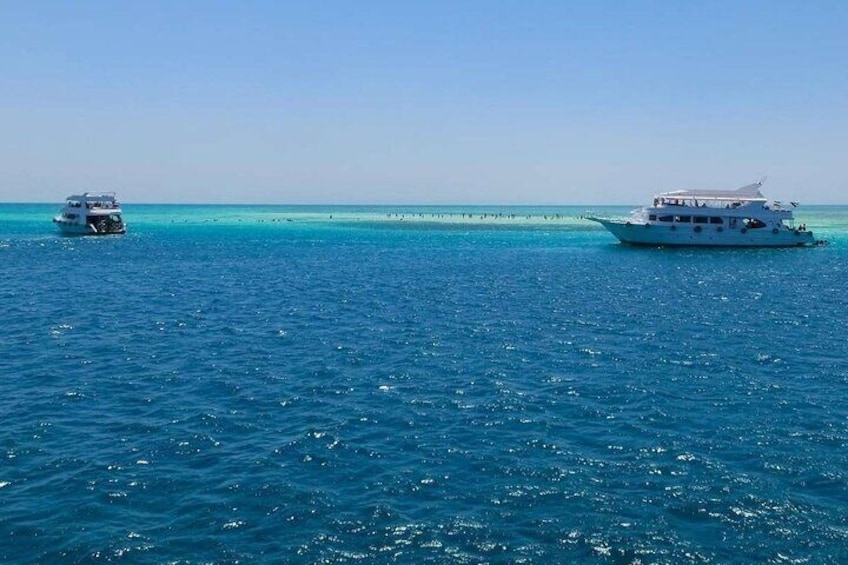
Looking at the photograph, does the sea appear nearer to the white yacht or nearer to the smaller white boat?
the white yacht

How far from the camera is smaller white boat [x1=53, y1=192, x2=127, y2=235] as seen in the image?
143000 millimetres

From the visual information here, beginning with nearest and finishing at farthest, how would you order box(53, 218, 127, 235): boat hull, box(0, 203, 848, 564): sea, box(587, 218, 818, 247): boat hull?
box(0, 203, 848, 564): sea < box(587, 218, 818, 247): boat hull < box(53, 218, 127, 235): boat hull

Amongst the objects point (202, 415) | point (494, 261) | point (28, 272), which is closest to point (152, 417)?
point (202, 415)

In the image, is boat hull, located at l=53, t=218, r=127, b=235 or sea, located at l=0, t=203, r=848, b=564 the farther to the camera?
boat hull, located at l=53, t=218, r=127, b=235

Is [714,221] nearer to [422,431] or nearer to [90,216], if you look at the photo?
[422,431]

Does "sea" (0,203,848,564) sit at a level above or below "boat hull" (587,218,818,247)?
below

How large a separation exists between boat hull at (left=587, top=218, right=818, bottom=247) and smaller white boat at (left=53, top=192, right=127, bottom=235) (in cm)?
10058

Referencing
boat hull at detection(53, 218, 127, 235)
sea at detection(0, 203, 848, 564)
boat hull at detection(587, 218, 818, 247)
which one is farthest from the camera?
boat hull at detection(53, 218, 127, 235)

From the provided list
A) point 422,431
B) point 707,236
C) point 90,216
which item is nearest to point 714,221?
point 707,236

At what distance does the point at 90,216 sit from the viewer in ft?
469

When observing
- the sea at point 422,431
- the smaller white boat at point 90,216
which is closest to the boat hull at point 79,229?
the smaller white boat at point 90,216

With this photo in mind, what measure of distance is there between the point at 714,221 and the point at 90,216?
401ft

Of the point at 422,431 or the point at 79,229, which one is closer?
the point at 422,431

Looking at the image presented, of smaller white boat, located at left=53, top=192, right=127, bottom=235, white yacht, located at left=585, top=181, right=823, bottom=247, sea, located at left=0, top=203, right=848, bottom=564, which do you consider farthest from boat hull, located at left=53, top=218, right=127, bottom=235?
white yacht, located at left=585, top=181, right=823, bottom=247
